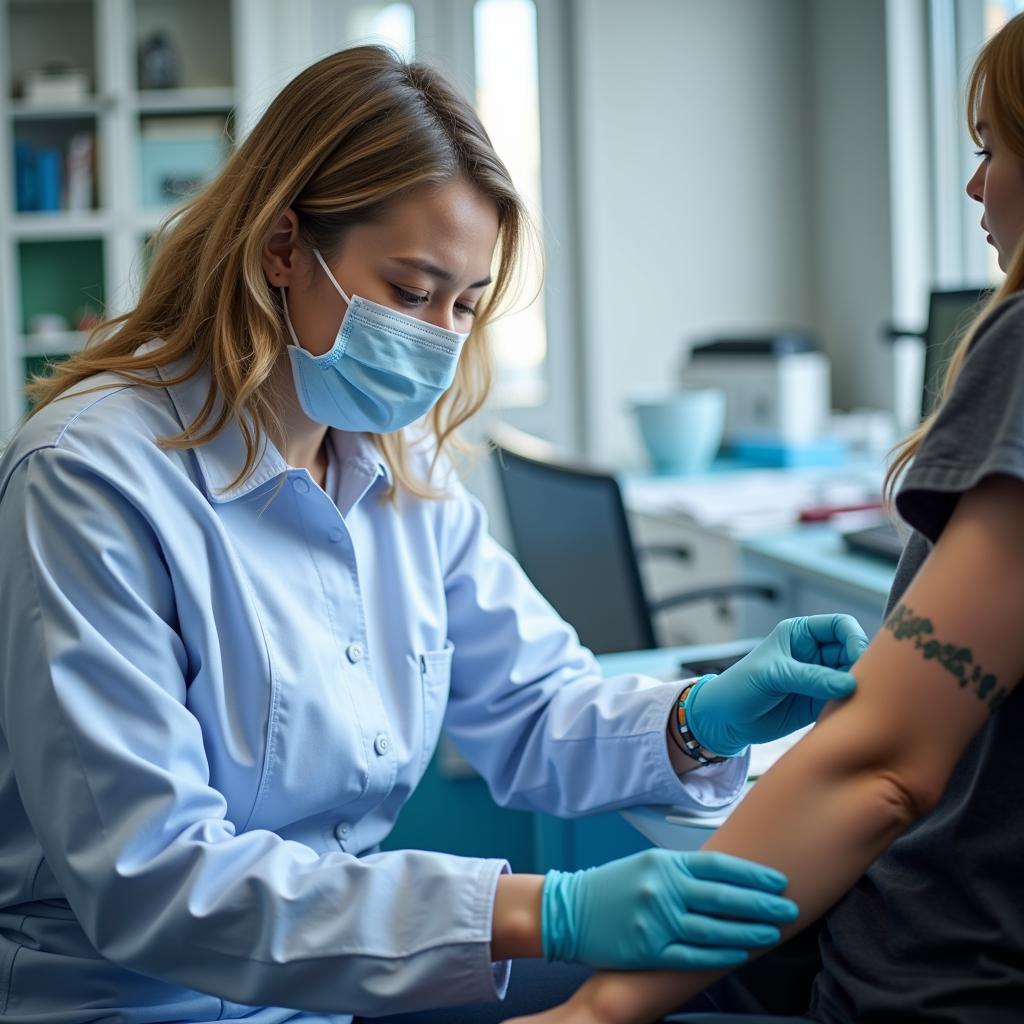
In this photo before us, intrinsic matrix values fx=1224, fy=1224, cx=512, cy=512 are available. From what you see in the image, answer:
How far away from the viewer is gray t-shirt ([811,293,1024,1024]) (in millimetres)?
780

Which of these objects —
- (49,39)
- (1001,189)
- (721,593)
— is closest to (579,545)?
(721,593)

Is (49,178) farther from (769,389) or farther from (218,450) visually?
(218,450)

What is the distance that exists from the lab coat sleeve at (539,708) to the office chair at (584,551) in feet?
2.05

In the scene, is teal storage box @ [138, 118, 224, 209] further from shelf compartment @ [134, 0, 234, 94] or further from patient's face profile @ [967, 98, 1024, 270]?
patient's face profile @ [967, 98, 1024, 270]

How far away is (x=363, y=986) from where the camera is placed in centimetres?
89

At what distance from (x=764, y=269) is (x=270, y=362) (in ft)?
9.23

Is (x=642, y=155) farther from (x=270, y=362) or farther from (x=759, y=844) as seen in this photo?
(x=759, y=844)

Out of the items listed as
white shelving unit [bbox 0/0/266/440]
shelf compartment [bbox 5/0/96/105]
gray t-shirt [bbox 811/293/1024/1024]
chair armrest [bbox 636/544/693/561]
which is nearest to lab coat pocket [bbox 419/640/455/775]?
gray t-shirt [bbox 811/293/1024/1024]

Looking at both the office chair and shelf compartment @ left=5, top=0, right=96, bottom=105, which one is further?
shelf compartment @ left=5, top=0, right=96, bottom=105

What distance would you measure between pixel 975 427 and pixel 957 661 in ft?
0.50

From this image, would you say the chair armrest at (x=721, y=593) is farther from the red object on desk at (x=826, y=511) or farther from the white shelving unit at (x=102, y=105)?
the white shelving unit at (x=102, y=105)

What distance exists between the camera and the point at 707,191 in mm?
3660

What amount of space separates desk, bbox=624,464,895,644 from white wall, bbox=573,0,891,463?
723 mm

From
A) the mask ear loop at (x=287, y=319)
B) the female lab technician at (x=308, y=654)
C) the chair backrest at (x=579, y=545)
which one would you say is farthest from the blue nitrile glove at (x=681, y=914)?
the chair backrest at (x=579, y=545)
